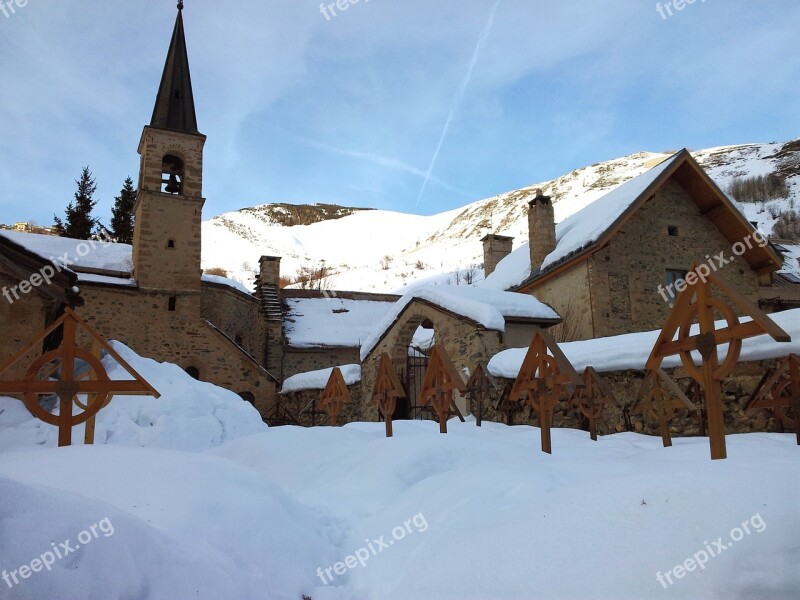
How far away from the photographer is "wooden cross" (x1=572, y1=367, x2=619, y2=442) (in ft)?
29.6

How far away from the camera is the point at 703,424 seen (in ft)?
30.5

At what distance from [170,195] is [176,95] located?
4.75 metres

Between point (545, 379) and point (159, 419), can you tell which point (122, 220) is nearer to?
point (159, 419)

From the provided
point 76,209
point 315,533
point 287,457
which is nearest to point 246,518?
point 315,533

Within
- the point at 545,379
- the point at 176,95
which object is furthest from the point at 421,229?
the point at 545,379

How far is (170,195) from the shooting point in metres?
23.9

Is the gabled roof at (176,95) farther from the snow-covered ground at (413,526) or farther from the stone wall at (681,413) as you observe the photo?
the snow-covered ground at (413,526)

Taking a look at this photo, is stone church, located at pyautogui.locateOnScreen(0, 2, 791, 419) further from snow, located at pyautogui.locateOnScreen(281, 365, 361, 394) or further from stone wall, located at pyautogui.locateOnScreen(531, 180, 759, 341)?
snow, located at pyautogui.locateOnScreen(281, 365, 361, 394)

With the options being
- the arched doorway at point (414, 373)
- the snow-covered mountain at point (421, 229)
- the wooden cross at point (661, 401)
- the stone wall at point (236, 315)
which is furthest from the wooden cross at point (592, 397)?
the snow-covered mountain at point (421, 229)

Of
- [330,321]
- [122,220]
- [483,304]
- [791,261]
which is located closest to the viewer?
[483,304]

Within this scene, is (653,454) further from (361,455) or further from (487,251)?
A: (487,251)

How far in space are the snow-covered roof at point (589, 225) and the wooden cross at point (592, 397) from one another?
27.7ft

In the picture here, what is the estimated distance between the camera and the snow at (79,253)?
75.6 feet

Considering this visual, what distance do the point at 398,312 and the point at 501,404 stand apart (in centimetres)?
561
